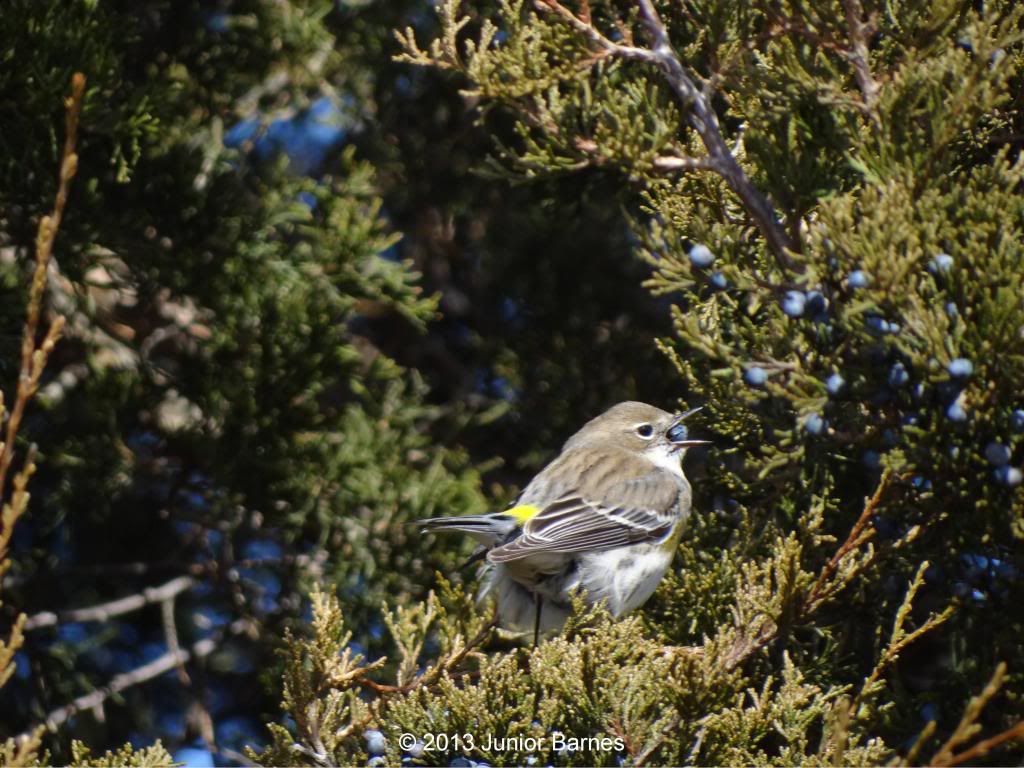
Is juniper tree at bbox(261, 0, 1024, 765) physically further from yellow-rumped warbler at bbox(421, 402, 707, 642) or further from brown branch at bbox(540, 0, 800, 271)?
yellow-rumped warbler at bbox(421, 402, 707, 642)

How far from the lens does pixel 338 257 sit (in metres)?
4.69

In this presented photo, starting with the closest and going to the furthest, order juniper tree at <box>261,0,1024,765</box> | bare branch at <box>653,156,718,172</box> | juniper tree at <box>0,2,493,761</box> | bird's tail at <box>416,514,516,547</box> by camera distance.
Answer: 1. juniper tree at <box>261,0,1024,765</box>
2. bare branch at <box>653,156,718,172</box>
3. bird's tail at <box>416,514,516,547</box>
4. juniper tree at <box>0,2,493,761</box>

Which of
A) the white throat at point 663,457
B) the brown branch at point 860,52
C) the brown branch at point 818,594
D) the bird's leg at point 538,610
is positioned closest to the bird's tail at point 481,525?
the bird's leg at point 538,610

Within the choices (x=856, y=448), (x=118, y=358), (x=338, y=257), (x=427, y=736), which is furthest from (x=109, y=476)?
(x=856, y=448)

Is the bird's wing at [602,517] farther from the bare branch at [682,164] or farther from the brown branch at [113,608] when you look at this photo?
the brown branch at [113,608]

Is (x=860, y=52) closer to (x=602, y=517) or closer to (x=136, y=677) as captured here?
(x=602, y=517)

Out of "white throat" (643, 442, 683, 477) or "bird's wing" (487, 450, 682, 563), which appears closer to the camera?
"bird's wing" (487, 450, 682, 563)

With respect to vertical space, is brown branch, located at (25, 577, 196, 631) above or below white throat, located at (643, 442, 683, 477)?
below

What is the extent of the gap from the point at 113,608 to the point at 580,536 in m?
1.89

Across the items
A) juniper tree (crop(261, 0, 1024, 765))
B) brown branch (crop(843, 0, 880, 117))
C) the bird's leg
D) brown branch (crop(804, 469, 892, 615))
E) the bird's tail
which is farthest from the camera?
the bird's leg

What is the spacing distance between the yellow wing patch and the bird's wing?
0.05 meters

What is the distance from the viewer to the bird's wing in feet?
13.5

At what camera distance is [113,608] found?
476 cm

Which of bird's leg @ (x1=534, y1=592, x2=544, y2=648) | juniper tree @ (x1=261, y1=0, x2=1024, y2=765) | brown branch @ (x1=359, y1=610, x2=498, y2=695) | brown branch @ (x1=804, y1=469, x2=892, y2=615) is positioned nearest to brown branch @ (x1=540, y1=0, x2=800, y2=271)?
juniper tree @ (x1=261, y1=0, x2=1024, y2=765)
